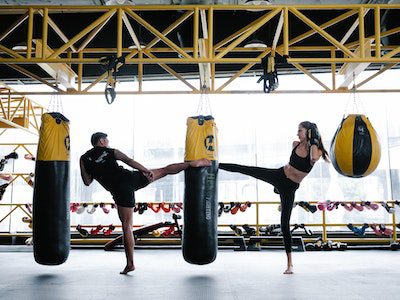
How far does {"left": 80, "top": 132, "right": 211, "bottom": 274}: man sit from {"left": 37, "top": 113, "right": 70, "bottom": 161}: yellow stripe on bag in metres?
0.25

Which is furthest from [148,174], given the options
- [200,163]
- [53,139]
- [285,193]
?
[285,193]

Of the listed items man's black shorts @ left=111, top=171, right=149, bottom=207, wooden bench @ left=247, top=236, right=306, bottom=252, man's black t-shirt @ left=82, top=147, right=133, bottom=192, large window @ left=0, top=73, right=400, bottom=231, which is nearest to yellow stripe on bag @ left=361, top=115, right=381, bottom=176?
man's black shorts @ left=111, top=171, right=149, bottom=207

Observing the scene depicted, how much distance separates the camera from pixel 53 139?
4.52 m

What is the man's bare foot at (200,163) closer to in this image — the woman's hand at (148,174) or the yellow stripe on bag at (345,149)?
the woman's hand at (148,174)

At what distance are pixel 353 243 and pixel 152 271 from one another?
4.77 meters

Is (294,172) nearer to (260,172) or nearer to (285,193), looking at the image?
(285,193)

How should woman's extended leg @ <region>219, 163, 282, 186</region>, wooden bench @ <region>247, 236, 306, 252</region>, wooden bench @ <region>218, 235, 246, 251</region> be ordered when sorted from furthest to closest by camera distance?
1. wooden bench @ <region>218, 235, 246, 251</region>
2. wooden bench @ <region>247, 236, 306, 252</region>
3. woman's extended leg @ <region>219, 163, 282, 186</region>

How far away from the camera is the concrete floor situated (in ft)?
11.4

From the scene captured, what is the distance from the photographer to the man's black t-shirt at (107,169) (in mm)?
4457

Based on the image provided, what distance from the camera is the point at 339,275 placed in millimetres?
4566

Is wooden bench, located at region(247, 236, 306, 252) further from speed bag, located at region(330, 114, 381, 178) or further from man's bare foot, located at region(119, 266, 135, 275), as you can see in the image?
man's bare foot, located at region(119, 266, 135, 275)

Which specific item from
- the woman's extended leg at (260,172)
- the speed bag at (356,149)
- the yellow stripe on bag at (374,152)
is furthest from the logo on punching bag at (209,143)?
the yellow stripe on bag at (374,152)

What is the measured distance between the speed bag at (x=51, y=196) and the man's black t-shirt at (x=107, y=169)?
0.29 meters

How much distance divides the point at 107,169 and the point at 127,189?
30 cm
